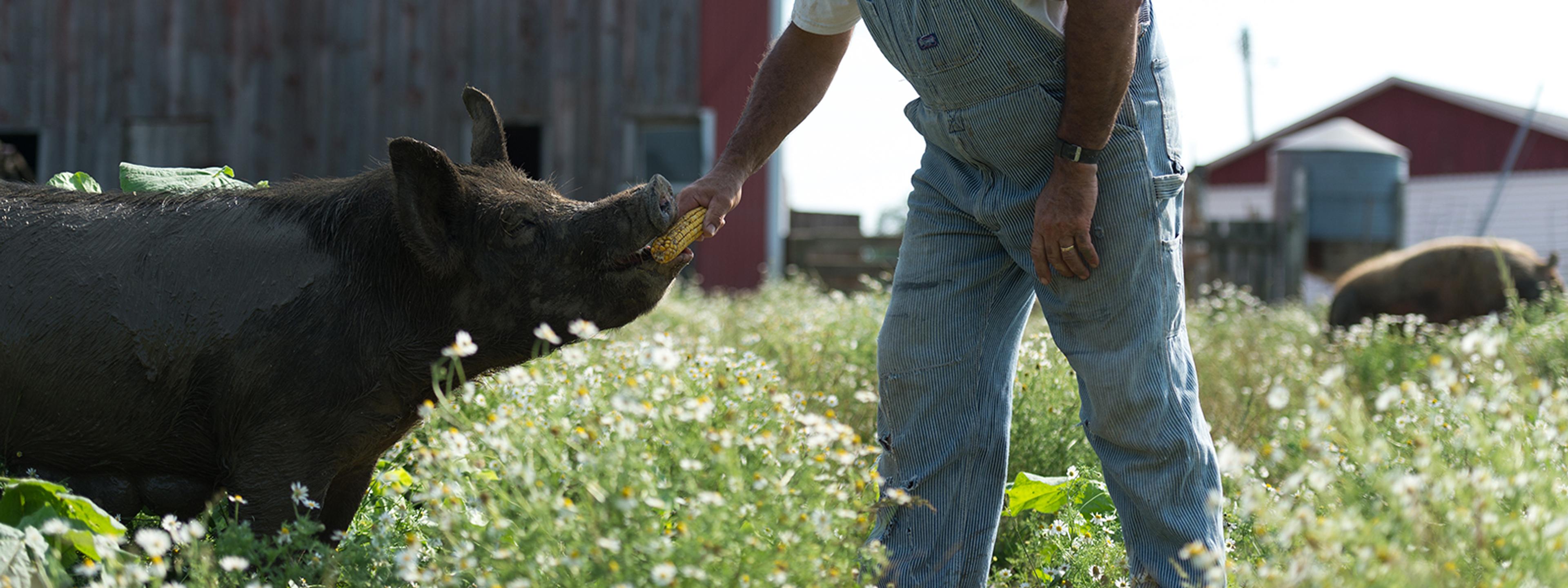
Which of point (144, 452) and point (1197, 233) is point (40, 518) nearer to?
point (144, 452)

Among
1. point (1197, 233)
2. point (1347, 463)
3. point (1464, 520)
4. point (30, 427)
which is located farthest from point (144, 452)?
point (1197, 233)

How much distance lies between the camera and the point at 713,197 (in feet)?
A: 10.00

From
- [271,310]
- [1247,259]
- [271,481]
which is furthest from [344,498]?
[1247,259]

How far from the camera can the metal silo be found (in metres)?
13.1

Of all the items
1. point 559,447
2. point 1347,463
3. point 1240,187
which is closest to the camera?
point 559,447

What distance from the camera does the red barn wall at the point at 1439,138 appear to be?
23953mm

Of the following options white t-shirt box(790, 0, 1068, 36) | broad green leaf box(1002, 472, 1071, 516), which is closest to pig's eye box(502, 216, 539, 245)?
white t-shirt box(790, 0, 1068, 36)

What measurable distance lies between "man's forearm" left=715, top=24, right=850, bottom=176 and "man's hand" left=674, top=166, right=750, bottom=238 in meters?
0.04

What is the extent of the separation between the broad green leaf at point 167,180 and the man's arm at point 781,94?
1566 millimetres

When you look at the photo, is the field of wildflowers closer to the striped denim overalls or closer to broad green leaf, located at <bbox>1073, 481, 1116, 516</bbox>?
broad green leaf, located at <bbox>1073, 481, 1116, 516</bbox>

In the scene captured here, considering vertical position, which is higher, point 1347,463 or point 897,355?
point 897,355

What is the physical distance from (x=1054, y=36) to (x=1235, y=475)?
1.04 metres

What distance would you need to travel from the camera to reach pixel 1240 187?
95.8ft

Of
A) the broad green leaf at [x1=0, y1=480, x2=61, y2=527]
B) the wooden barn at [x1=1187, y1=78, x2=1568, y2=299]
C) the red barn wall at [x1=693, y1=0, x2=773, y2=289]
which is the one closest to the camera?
the broad green leaf at [x1=0, y1=480, x2=61, y2=527]
